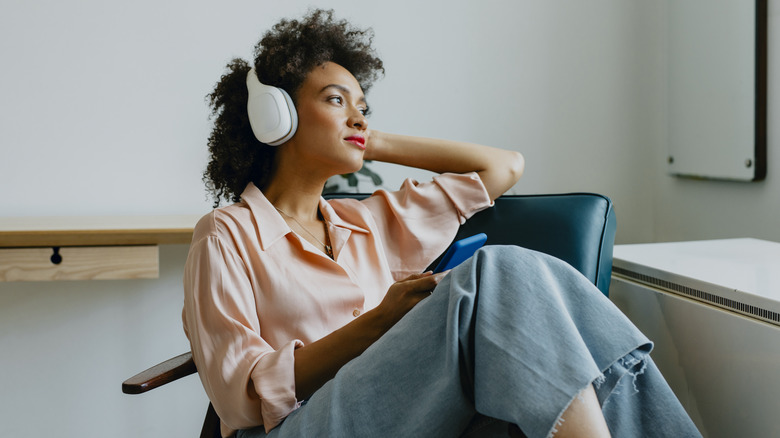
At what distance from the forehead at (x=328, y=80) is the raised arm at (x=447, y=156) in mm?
180

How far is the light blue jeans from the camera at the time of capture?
33.5 inches

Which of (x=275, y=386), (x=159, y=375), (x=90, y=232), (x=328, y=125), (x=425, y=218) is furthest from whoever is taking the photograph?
(x=90, y=232)

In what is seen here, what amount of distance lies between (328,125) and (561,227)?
1.64 ft

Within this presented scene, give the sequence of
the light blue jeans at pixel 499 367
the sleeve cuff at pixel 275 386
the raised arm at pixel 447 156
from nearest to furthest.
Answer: the light blue jeans at pixel 499 367 → the sleeve cuff at pixel 275 386 → the raised arm at pixel 447 156

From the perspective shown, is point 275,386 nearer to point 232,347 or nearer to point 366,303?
point 232,347

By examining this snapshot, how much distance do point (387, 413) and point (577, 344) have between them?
263 mm

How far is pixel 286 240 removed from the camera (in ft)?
4.19

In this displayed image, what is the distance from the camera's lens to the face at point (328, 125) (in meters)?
1.31

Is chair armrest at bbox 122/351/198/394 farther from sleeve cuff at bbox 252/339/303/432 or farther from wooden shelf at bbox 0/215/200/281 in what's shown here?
wooden shelf at bbox 0/215/200/281

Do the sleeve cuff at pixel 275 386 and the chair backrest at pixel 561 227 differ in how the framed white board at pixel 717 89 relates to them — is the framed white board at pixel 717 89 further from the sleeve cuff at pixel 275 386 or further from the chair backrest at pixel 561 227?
the sleeve cuff at pixel 275 386

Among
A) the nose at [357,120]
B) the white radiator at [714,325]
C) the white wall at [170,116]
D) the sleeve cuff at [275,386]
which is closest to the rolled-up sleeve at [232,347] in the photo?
the sleeve cuff at [275,386]

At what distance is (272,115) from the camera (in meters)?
1.28

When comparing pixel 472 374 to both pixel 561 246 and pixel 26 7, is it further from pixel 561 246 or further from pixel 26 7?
pixel 26 7

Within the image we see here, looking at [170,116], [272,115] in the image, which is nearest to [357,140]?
[272,115]
